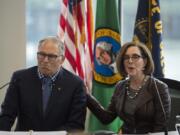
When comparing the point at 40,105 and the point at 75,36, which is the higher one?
the point at 75,36

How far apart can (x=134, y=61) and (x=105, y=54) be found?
831mm

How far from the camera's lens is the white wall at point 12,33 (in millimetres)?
3701

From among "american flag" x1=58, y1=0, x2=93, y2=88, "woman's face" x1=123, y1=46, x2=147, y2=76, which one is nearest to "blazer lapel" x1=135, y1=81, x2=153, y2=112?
"woman's face" x1=123, y1=46, x2=147, y2=76

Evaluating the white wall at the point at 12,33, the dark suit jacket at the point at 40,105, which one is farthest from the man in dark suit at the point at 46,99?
the white wall at the point at 12,33

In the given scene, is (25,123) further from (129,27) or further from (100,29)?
(129,27)

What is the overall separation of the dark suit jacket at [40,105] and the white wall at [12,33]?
4.31 ft

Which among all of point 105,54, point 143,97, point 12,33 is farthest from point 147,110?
point 12,33

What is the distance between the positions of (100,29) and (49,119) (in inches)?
49.0

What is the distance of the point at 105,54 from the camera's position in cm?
325

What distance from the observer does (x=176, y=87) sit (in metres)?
2.56

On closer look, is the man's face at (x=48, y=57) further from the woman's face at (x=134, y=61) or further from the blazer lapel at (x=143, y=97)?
the blazer lapel at (x=143, y=97)

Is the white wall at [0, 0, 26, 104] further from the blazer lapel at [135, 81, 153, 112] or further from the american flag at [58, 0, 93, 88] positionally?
the blazer lapel at [135, 81, 153, 112]

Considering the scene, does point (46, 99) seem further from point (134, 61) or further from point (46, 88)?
point (134, 61)

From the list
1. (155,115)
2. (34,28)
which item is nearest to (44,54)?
(155,115)
